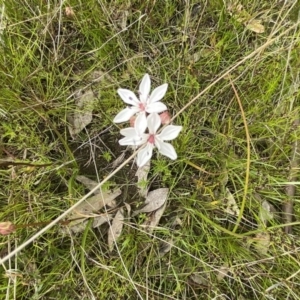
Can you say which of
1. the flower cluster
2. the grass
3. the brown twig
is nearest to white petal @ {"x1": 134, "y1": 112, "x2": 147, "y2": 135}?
the flower cluster

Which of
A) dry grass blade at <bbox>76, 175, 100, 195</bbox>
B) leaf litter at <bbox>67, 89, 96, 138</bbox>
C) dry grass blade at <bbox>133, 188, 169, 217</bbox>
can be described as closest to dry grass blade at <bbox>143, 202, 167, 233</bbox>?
dry grass blade at <bbox>133, 188, 169, 217</bbox>

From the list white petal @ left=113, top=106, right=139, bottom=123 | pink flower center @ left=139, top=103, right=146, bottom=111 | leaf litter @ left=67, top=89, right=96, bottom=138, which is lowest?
leaf litter @ left=67, top=89, right=96, bottom=138

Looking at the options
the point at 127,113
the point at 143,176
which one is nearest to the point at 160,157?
the point at 143,176

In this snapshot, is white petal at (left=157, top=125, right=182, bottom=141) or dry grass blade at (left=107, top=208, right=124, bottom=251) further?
dry grass blade at (left=107, top=208, right=124, bottom=251)

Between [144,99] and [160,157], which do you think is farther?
[160,157]

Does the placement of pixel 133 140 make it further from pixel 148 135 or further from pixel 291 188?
pixel 291 188

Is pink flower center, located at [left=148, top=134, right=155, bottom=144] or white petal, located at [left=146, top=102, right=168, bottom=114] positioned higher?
white petal, located at [left=146, top=102, right=168, bottom=114]

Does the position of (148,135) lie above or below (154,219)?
above

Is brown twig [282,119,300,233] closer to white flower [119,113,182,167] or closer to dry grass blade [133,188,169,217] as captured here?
dry grass blade [133,188,169,217]
